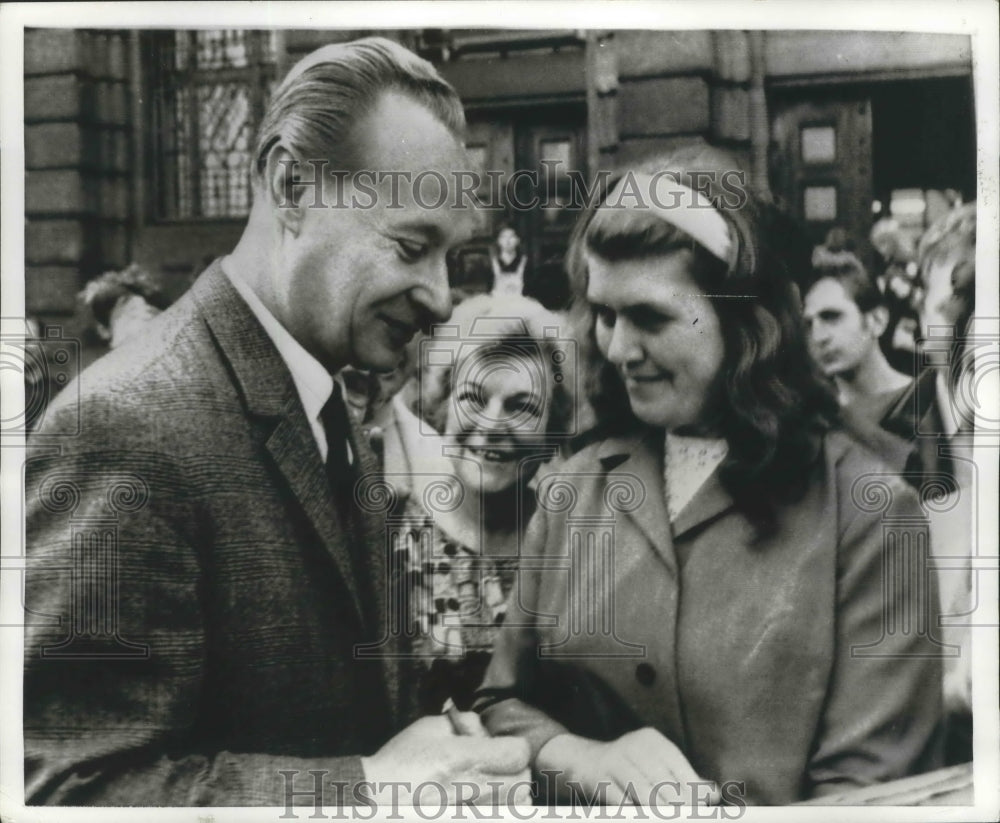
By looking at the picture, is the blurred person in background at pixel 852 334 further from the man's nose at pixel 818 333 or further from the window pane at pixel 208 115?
the window pane at pixel 208 115

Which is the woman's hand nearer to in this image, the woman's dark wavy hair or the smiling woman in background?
the smiling woman in background

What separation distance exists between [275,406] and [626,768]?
216 cm

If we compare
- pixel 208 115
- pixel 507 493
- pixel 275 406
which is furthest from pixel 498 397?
pixel 208 115

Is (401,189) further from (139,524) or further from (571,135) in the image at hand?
(139,524)

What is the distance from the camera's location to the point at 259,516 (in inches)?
168

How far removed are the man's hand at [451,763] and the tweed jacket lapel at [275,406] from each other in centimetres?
59

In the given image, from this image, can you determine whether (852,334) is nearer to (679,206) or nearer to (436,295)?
(679,206)

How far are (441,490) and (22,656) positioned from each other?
6.39ft

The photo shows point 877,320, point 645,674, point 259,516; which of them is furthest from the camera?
point 877,320

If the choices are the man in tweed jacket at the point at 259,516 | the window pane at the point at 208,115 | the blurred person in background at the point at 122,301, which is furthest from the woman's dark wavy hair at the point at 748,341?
the blurred person in background at the point at 122,301

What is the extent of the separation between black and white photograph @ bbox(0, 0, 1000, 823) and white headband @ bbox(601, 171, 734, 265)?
0.01m

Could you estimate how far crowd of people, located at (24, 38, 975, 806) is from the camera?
4.34 meters

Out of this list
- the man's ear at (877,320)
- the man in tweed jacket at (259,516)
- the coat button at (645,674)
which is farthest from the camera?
the man's ear at (877,320)

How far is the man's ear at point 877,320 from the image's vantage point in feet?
14.7
